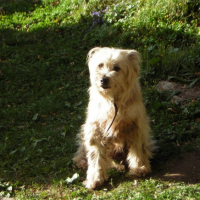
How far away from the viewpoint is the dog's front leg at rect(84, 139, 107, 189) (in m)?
4.10

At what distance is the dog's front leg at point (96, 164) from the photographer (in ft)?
13.5

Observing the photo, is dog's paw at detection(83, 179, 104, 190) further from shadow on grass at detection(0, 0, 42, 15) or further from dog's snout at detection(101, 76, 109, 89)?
shadow on grass at detection(0, 0, 42, 15)

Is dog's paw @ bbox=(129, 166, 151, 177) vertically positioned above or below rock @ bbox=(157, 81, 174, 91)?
below

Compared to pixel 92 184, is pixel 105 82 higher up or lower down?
higher up

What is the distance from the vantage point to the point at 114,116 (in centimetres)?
404

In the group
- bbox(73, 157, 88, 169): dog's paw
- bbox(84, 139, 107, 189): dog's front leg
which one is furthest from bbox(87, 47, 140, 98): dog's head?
bbox(73, 157, 88, 169): dog's paw

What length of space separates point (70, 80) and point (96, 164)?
340 cm

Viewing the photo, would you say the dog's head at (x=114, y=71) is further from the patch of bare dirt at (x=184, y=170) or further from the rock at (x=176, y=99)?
the rock at (x=176, y=99)

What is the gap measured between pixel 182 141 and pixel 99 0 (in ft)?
19.6

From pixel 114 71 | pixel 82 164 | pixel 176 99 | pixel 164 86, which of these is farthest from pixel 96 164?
pixel 164 86

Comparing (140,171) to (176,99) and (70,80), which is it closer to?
(176,99)

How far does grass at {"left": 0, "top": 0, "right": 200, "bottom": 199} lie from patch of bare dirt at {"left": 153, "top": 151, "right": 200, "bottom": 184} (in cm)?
17

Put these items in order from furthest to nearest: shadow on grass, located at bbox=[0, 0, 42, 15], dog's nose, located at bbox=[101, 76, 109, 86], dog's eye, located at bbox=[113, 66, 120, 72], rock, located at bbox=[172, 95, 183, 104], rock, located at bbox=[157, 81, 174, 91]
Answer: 1. shadow on grass, located at bbox=[0, 0, 42, 15]
2. rock, located at bbox=[157, 81, 174, 91]
3. rock, located at bbox=[172, 95, 183, 104]
4. dog's eye, located at bbox=[113, 66, 120, 72]
5. dog's nose, located at bbox=[101, 76, 109, 86]

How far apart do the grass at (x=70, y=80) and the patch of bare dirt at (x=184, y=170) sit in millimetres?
166
